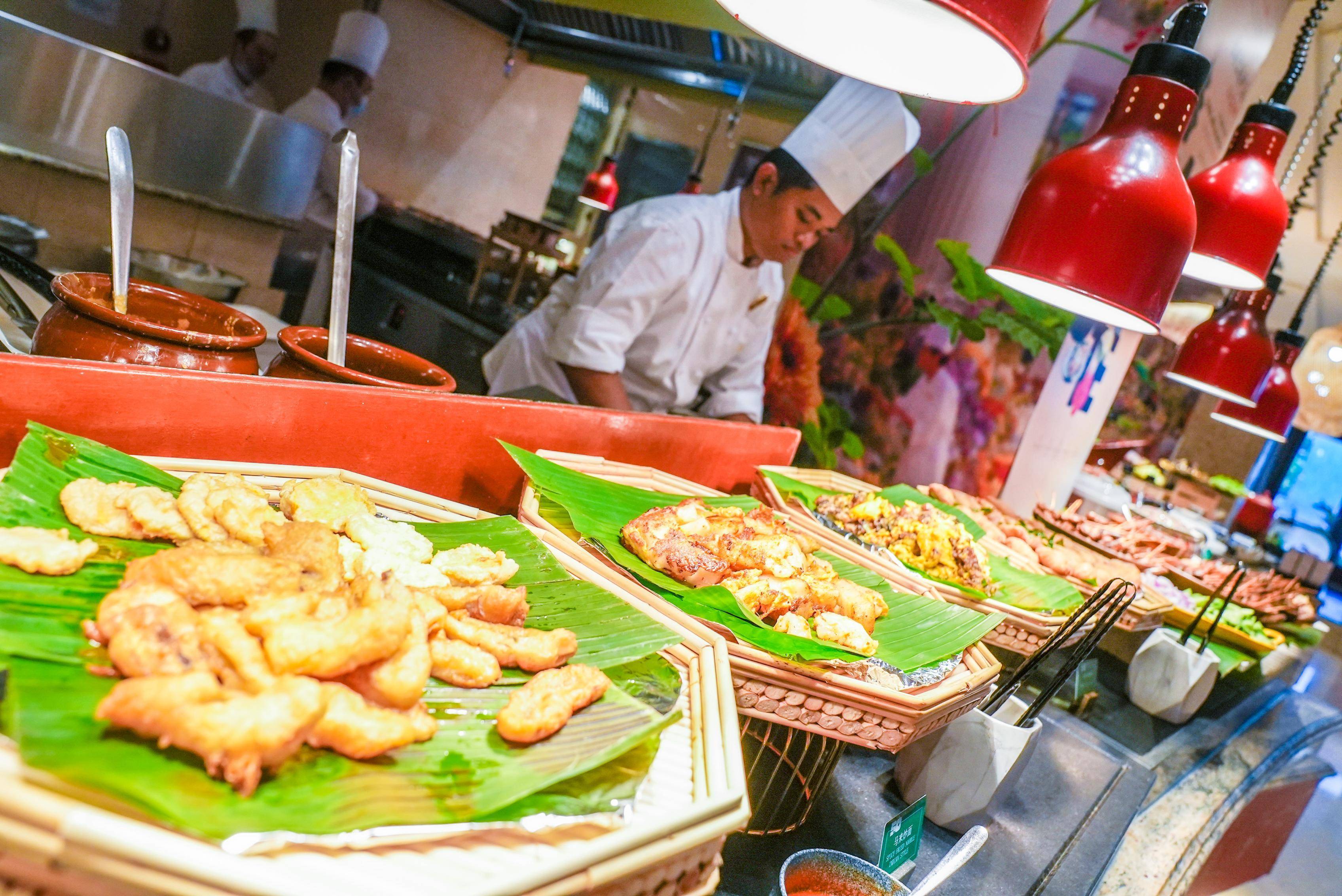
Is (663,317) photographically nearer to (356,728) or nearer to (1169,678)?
(1169,678)

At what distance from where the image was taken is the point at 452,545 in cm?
132

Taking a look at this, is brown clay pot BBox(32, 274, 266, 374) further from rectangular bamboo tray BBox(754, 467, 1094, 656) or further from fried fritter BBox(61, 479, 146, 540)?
rectangular bamboo tray BBox(754, 467, 1094, 656)

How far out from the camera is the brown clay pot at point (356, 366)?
1.43m

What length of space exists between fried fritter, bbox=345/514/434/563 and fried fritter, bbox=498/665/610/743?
11.2 inches

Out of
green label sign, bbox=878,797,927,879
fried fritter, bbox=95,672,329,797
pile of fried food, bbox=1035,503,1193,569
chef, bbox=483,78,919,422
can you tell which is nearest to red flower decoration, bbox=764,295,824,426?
chef, bbox=483,78,919,422

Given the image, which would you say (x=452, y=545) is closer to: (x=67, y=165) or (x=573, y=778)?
(x=573, y=778)

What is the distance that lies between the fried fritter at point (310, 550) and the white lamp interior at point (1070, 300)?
1.58 meters

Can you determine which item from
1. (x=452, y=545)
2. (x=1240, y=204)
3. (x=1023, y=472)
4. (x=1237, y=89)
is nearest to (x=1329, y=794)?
(x=1023, y=472)

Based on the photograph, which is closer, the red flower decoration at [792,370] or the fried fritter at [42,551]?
the fried fritter at [42,551]

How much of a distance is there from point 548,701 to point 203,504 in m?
0.55

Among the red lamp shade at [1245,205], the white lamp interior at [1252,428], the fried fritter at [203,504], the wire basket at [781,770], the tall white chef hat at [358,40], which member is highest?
the tall white chef hat at [358,40]

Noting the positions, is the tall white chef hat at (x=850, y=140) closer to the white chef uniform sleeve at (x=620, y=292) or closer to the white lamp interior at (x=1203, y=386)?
the white chef uniform sleeve at (x=620, y=292)

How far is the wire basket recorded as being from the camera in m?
1.40

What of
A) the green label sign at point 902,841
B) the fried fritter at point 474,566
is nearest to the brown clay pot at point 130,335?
the fried fritter at point 474,566
